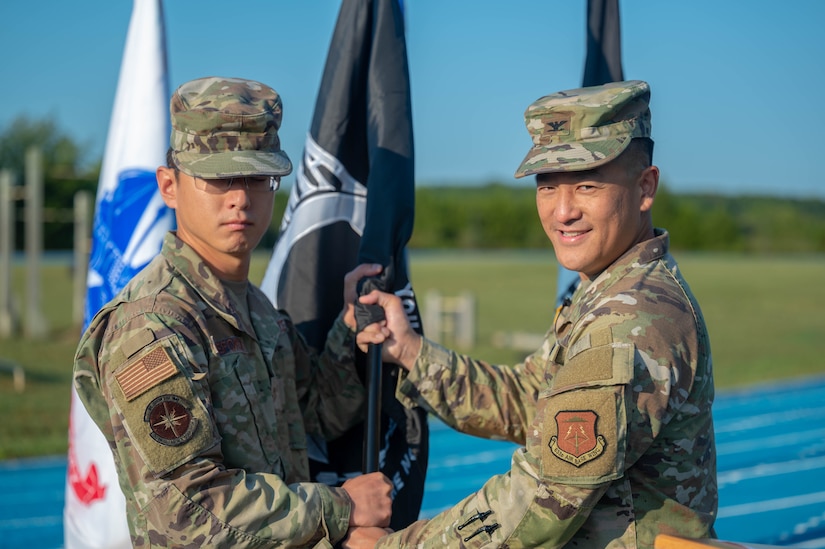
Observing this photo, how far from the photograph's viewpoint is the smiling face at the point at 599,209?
8.78 ft

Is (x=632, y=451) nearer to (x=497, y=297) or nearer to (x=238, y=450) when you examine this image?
(x=238, y=450)

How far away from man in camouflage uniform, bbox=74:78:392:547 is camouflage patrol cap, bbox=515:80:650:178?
33.0 inches

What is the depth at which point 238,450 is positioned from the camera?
2793 millimetres

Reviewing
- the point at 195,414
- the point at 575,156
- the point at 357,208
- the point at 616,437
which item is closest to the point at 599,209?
the point at 575,156

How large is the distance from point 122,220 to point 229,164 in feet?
5.73

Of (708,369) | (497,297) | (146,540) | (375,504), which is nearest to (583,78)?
(708,369)

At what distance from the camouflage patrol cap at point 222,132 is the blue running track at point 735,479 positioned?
4.66 metres

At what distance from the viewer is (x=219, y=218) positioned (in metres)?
2.91

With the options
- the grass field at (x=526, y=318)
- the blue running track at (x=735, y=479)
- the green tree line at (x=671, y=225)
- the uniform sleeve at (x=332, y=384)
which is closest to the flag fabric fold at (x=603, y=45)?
the uniform sleeve at (x=332, y=384)

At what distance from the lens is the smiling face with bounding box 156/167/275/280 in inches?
114

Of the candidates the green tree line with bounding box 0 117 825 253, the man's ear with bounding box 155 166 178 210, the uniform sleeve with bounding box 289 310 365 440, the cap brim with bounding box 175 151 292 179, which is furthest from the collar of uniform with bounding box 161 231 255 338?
the green tree line with bounding box 0 117 825 253

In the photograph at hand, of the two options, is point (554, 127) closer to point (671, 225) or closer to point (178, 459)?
point (178, 459)

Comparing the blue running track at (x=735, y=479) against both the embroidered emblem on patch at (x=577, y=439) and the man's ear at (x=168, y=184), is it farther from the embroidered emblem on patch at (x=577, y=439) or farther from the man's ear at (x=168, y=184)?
the embroidered emblem on patch at (x=577, y=439)

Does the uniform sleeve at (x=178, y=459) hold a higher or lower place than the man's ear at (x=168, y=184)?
lower
